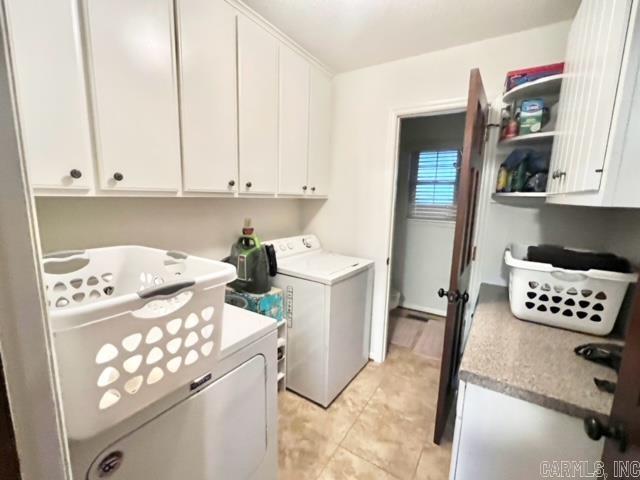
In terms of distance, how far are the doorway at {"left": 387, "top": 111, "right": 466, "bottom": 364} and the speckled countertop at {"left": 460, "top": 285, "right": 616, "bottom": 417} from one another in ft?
6.00

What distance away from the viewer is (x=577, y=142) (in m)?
1.02

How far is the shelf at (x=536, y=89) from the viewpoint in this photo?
4.64 feet

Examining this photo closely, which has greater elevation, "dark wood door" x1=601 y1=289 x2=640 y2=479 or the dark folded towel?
the dark folded towel

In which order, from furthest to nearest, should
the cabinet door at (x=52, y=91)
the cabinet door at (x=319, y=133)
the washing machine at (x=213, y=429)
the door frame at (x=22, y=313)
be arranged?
the cabinet door at (x=319, y=133), the cabinet door at (x=52, y=91), the washing machine at (x=213, y=429), the door frame at (x=22, y=313)

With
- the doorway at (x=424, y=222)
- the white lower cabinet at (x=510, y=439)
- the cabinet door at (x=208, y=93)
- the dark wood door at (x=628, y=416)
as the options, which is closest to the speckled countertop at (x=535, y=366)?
the white lower cabinet at (x=510, y=439)

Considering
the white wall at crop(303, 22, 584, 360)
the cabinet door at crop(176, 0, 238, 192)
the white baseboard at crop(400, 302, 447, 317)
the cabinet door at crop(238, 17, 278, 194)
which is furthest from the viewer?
the white baseboard at crop(400, 302, 447, 317)

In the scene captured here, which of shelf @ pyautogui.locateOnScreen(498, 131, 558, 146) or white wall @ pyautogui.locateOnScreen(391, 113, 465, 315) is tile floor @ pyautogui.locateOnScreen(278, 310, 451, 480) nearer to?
white wall @ pyautogui.locateOnScreen(391, 113, 465, 315)

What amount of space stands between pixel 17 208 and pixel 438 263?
11.7ft

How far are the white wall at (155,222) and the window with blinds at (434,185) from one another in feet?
6.20

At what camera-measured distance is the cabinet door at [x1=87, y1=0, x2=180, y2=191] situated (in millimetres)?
995

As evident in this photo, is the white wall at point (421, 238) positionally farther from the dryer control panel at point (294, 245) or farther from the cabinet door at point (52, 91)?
the cabinet door at point (52, 91)

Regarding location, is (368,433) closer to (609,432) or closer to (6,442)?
(609,432)

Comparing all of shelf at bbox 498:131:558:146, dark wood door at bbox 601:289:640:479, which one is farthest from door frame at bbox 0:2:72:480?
shelf at bbox 498:131:558:146

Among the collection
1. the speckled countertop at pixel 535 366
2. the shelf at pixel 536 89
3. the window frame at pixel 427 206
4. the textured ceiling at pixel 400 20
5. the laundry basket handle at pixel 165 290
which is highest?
the textured ceiling at pixel 400 20
